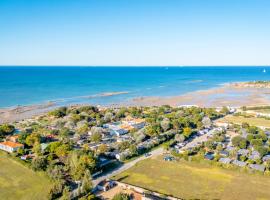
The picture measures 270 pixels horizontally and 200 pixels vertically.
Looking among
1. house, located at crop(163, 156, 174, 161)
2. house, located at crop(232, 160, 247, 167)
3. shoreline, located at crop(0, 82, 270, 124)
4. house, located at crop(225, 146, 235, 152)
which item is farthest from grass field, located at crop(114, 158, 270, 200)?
shoreline, located at crop(0, 82, 270, 124)

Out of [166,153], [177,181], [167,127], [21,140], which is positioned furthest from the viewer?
[167,127]

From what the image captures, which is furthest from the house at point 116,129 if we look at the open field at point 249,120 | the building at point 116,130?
the open field at point 249,120

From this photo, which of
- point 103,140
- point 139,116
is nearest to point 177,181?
point 103,140

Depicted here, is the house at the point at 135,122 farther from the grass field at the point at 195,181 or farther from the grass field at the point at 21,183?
the grass field at the point at 21,183

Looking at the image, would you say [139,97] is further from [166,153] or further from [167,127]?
[166,153]

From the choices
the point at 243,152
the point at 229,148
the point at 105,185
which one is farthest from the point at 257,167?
the point at 105,185

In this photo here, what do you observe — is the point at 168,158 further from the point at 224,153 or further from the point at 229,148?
the point at 229,148
